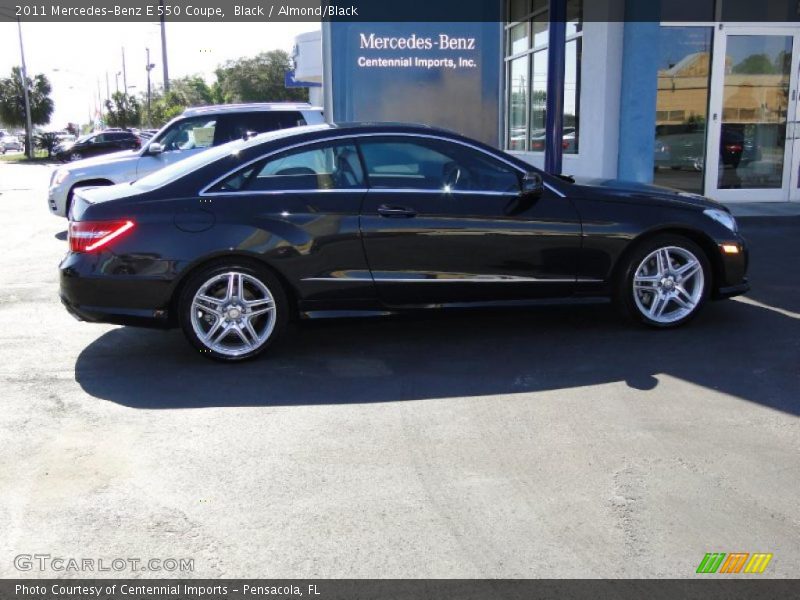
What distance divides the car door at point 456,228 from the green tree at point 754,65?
8298mm

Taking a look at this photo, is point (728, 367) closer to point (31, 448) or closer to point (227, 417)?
point (227, 417)

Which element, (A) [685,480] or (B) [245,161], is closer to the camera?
(A) [685,480]

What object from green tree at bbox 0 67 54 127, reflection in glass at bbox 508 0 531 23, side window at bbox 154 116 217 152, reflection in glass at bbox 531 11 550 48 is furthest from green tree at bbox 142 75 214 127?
side window at bbox 154 116 217 152

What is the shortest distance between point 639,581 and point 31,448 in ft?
9.82

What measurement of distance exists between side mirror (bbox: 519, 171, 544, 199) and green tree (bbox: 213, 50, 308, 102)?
87060mm

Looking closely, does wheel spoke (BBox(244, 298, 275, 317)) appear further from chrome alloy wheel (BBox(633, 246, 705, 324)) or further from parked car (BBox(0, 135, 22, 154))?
parked car (BBox(0, 135, 22, 154))

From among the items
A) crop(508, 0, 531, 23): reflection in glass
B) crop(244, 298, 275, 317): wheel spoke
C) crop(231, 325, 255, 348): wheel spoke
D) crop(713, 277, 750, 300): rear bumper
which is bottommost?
crop(231, 325, 255, 348): wheel spoke

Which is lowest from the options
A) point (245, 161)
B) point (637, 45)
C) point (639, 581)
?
point (639, 581)

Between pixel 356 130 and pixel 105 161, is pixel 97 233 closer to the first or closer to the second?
pixel 356 130

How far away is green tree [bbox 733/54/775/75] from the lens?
41.1ft

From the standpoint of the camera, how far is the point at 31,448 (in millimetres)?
4125

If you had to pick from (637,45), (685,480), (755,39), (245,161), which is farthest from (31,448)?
(755,39)

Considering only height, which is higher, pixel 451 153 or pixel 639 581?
pixel 451 153

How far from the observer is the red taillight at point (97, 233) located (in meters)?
5.31
